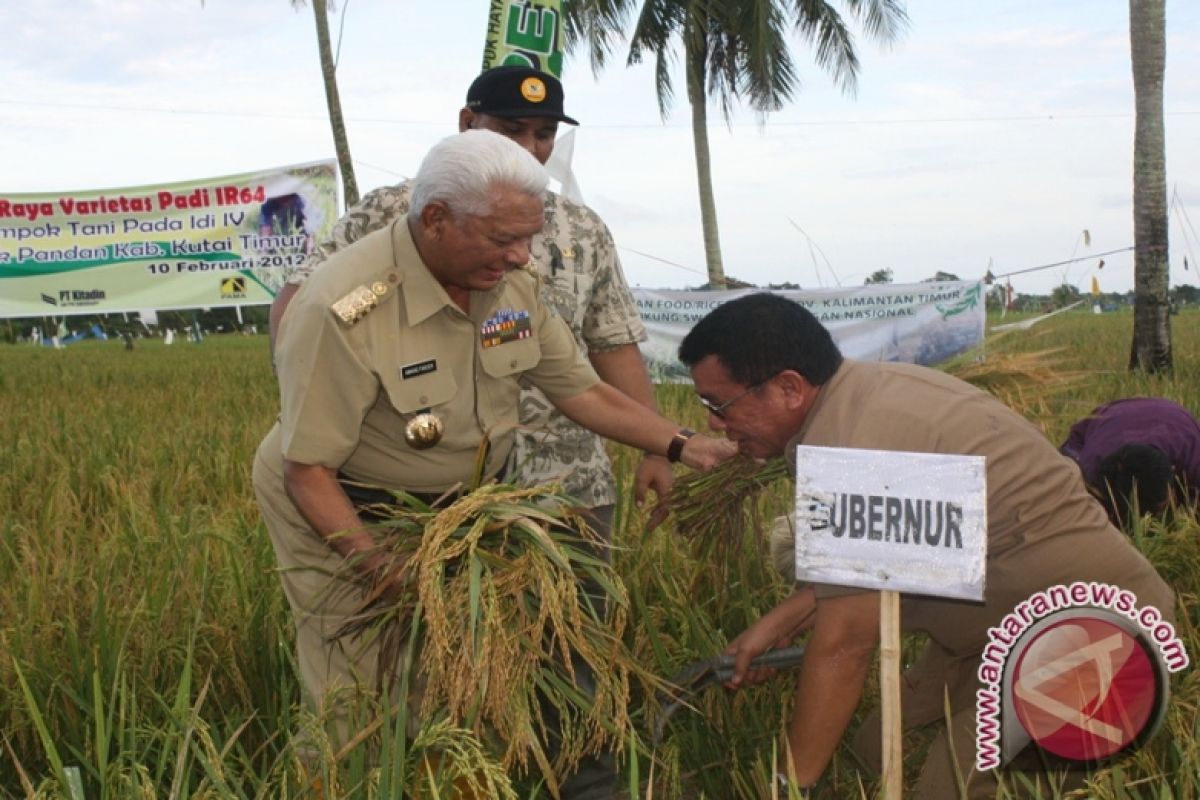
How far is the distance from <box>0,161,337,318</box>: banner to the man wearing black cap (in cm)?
932

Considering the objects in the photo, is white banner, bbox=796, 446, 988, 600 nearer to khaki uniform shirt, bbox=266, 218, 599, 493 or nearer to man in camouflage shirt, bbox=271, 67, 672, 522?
khaki uniform shirt, bbox=266, 218, 599, 493

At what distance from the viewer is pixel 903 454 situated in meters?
1.97

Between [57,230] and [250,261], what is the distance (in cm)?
211

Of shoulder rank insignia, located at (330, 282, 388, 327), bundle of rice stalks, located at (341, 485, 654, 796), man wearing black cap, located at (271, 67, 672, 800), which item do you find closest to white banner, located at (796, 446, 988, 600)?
bundle of rice stalks, located at (341, 485, 654, 796)

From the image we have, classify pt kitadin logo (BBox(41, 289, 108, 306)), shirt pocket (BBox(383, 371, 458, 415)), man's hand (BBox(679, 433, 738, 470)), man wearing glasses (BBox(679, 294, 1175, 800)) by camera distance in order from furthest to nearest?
pt kitadin logo (BBox(41, 289, 108, 306)) → man's hand (BBox(679, 433, 738, 470)) → shirt pocket (BBox(383, 371, 458, 415)) → man wearing glasses (BBox(679, 294, 1175, 800))

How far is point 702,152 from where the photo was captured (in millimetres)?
18109

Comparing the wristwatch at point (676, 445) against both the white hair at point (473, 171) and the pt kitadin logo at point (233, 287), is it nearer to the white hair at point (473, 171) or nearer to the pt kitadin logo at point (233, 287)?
the white hair at point (473, 171)

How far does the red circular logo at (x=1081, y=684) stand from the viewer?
2.07 metres

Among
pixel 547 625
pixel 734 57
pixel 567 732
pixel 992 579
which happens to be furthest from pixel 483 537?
pixel 734 57

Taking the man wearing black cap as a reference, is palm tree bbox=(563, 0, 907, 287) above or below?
above

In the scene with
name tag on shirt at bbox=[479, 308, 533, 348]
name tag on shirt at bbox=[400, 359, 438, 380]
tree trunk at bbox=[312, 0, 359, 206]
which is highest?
tree trunk at bbox=[312, 0, 359, 206]

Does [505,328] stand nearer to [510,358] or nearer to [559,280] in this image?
[510,358]

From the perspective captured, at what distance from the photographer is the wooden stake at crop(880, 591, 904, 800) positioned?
6.29 ft

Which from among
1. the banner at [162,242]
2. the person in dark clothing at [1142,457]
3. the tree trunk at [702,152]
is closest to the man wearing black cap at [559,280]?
the person in dark clothing at [1142,457]
